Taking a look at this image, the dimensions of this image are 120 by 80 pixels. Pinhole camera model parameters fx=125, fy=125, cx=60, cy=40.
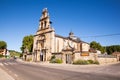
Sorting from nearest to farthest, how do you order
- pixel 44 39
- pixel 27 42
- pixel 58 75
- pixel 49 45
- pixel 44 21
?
pixel 58 75 < pixel 49 45 < pixel 44 39 < pixel 44 21 < pixel 27 42

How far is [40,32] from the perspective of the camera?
4600 centimetres

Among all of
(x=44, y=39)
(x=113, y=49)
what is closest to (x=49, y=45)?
(x=44, y=39)

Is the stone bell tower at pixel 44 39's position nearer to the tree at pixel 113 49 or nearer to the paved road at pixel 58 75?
the paved road at pixel 58 75

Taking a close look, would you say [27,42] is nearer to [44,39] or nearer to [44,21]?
[44,39]

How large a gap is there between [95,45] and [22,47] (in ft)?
143

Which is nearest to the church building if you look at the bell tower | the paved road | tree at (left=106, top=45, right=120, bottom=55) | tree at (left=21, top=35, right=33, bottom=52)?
the bell tower

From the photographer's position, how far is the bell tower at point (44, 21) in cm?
4338

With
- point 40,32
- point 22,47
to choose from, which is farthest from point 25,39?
point 40,32

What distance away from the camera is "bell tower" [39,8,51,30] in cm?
4338

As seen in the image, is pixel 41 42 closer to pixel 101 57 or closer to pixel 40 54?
pixel 40 54

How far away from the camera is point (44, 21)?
44.8 metres

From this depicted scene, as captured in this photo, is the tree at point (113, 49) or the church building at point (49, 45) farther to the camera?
the tree at point (113, 49)

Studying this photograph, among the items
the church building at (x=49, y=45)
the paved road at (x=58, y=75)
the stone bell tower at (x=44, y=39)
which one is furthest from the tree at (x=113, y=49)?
the paved road at (x=58, y=75)

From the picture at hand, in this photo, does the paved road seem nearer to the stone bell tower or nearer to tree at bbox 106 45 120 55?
the stone bell tower
